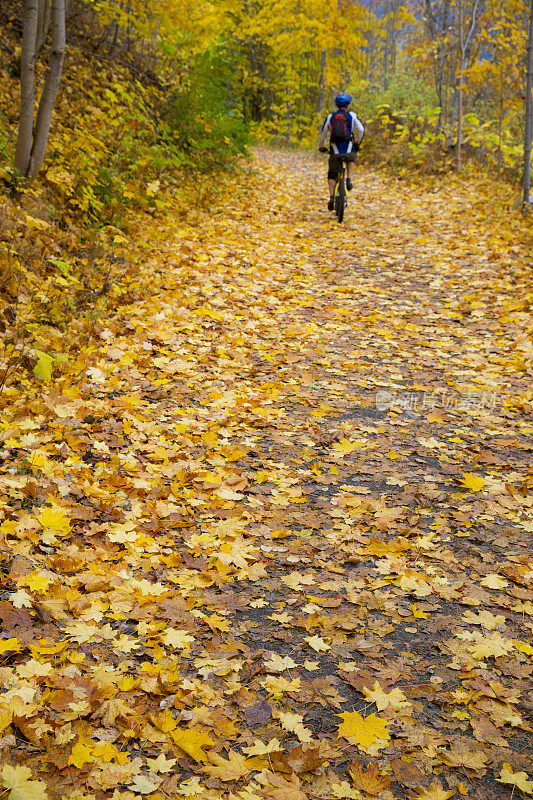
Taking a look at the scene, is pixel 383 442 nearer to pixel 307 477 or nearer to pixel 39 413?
pixel 307 477

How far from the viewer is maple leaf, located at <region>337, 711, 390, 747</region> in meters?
2.37

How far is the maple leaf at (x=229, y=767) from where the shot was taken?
220 centimetres

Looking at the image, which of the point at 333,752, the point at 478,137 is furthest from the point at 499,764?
the point at 478,137

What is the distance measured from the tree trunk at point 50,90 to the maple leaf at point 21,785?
644cm

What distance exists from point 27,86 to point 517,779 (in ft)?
24.2

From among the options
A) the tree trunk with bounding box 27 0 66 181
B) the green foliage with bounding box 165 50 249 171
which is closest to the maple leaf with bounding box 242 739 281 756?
the tree trunk with bounding box 27 0 66 181

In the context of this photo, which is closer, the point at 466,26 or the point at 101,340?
the point at 101,340

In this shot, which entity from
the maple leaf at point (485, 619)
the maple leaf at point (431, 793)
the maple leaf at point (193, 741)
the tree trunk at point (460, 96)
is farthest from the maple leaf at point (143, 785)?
the tree trunk at point (460, 96)

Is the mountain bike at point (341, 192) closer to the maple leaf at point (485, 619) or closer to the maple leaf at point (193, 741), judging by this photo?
the maple leaf at point (485, 619)

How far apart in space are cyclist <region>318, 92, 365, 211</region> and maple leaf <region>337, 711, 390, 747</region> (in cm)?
969

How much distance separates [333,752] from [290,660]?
499 mm

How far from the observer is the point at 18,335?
16.3 ft

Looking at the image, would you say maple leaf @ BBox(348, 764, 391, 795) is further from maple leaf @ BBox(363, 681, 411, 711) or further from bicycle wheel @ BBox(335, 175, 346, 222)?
bicycle wheel @ BBox(335, 175, 346, 222)

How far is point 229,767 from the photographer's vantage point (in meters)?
2.23
